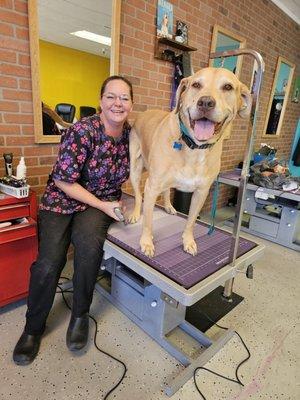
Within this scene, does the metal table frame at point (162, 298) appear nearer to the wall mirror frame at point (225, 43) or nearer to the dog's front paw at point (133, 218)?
the dog's front paw at point (133, 218)

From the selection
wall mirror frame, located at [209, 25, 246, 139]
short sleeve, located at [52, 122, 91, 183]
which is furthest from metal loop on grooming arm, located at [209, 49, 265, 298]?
wall mirror frame, located at [209, 25, 246, 139]

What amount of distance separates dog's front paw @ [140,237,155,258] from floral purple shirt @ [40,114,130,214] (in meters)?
0.42

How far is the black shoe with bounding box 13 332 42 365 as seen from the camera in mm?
1401

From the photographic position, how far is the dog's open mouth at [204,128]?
1139 mm

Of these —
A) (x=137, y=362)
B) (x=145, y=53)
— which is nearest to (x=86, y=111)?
(x=145, y=53)

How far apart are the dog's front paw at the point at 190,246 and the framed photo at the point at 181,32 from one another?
210cm

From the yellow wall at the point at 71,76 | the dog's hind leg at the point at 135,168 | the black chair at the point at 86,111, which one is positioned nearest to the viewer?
the dog's hind leg at the point at 135,168

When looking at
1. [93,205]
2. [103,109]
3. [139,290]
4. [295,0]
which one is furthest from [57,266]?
[295,0]

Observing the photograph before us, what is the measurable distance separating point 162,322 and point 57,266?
67cm

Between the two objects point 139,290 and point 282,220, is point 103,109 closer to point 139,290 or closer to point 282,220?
point 139,290

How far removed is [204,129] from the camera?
1.15 meters

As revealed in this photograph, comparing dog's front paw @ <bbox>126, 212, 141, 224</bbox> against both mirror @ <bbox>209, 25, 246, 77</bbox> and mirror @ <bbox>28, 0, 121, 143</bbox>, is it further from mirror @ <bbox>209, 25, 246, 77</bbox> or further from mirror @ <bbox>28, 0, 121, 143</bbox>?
mirror @ <bbox>209, 25, 246, 77</bbox>

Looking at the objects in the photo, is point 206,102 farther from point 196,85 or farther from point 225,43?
point 225,43

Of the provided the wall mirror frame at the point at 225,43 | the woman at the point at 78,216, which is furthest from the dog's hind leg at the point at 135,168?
the wall mirror frame at the point at 225,43
